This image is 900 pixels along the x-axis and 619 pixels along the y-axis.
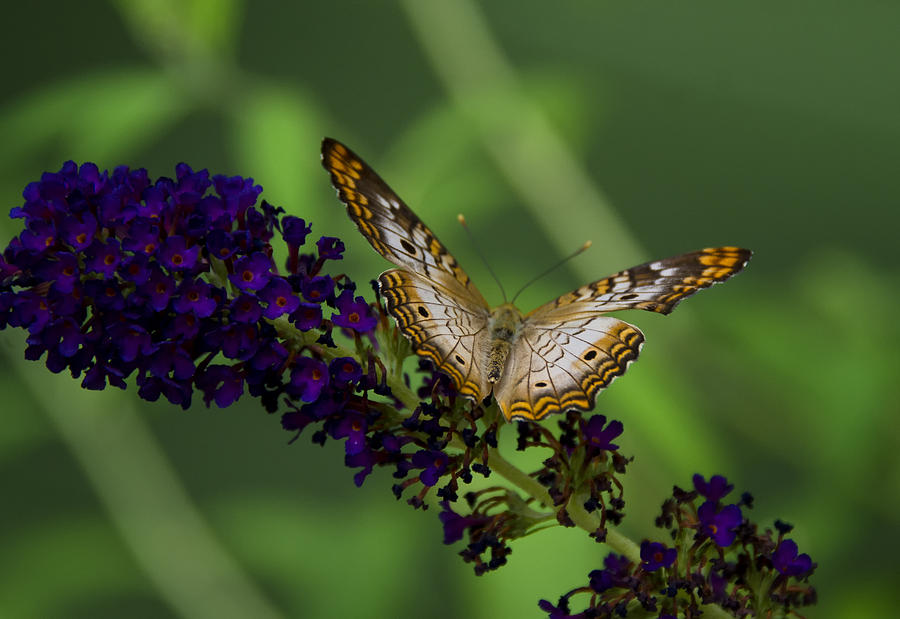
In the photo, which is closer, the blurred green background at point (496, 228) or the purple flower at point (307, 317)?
the purple flower at point (307, 317)

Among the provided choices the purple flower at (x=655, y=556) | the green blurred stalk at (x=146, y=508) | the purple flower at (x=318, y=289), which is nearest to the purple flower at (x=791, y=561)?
the purple flower at (x=655, y=556)

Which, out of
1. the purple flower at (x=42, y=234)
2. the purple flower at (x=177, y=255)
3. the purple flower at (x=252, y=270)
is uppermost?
the purple flower at (x=42, y=234)

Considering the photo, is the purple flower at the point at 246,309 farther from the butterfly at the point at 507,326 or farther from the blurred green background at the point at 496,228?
the blurred green background at the point at 496,228

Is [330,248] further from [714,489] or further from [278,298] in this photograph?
[714,489]

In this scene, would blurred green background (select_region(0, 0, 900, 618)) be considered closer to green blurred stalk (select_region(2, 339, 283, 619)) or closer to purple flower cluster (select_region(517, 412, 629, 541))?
green blurred stalk (select_region(2, 339, 283, 619))

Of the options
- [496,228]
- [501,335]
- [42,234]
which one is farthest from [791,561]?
[496,228]

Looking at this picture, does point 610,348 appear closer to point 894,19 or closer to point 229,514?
point 229,514
